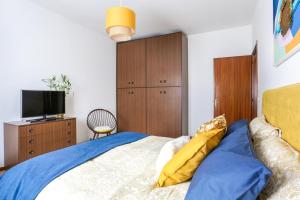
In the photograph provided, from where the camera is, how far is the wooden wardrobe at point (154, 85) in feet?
12.7

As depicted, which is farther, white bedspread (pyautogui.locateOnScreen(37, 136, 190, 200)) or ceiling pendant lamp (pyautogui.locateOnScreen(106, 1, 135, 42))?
ceiling pendant lamp (pyautogui.locateOnScreen(106, 1, 135, 42))

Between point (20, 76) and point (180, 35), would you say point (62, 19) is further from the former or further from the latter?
point (180, 35)

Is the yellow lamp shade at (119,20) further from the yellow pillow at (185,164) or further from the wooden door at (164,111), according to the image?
the wooden door at (164,111)

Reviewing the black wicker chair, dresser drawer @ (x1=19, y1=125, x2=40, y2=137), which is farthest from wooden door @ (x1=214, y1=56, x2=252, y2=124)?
dresser drawer @ (x1=19, y1=125, x2=40, y2=137)

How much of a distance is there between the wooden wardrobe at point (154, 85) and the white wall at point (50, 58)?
342mm

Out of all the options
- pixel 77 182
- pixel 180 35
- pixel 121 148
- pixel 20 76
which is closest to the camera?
pixel 77 182

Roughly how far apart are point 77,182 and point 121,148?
25.8 inches

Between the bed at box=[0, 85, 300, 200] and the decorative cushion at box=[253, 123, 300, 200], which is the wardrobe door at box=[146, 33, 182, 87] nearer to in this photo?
the bed at box=[0, 85, 300, 200]

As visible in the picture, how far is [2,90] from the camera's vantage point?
2.56 m

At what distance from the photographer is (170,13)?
3189mm

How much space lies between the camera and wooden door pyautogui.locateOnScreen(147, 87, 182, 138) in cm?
387

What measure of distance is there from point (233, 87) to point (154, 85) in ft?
5.16

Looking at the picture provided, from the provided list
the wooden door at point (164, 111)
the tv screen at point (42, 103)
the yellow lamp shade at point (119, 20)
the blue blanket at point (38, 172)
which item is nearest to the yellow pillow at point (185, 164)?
the blue blanket at point (38, 172)

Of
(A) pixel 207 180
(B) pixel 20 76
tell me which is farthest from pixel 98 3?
(A) pixel 207 180
